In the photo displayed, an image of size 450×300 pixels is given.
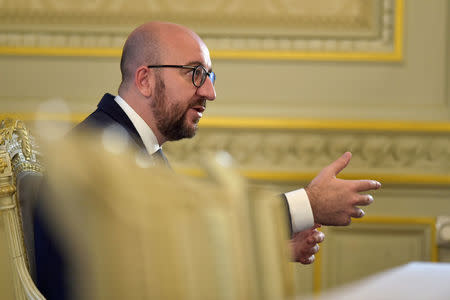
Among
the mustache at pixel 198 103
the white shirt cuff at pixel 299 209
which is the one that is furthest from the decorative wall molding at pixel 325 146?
the white shirt cuff at pixel 299 209

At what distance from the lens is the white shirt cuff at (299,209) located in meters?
1.13

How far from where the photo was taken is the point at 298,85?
242cm

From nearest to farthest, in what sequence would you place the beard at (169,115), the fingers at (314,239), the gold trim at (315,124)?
the fingers at (314,239) → the beard at (169,115) → the gold trim at (315,124)

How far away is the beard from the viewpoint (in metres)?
1.67

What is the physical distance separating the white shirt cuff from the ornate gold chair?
472 millimetres

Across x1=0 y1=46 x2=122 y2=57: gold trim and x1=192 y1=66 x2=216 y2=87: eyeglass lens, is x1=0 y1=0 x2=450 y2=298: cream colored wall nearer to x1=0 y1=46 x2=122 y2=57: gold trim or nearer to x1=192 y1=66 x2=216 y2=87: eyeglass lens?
x1=0 y1=46 x2=122 y2=57: gold trim

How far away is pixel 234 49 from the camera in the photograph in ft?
7.96

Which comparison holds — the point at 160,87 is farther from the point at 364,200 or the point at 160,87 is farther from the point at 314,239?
the point at 364,200

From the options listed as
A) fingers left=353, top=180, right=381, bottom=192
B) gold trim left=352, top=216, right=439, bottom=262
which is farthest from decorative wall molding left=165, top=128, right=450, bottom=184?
fingers left=353, top=180, right=381, bottom=192

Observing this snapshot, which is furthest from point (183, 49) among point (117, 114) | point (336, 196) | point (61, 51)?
point (61, 51)

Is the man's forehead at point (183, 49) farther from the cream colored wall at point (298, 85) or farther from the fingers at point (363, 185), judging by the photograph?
the fingers at point (363, 185)

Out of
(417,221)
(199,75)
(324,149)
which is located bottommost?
(417,221)

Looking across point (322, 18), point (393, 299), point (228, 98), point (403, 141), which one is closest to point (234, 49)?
point (228, 98)

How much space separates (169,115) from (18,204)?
1.81ft
